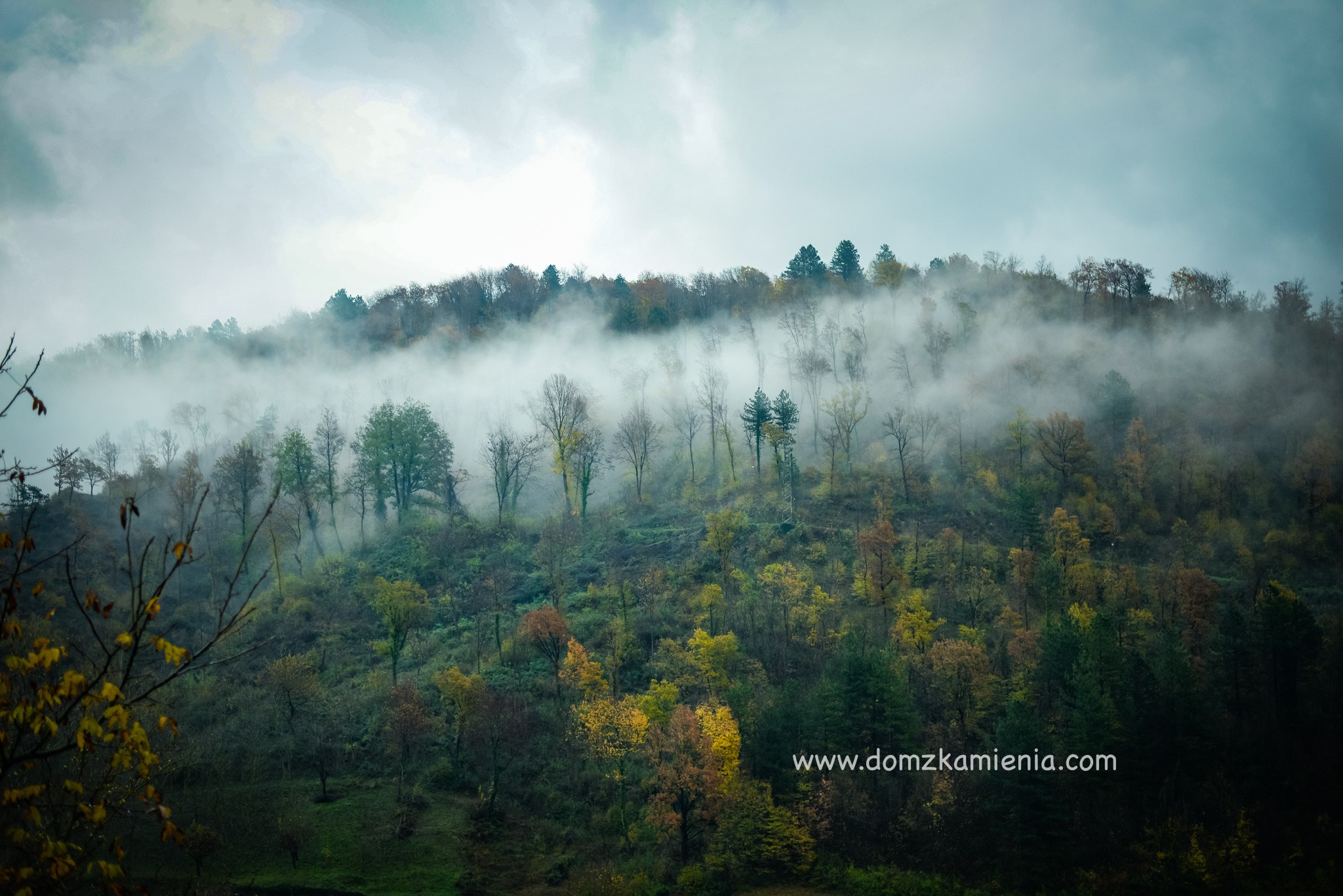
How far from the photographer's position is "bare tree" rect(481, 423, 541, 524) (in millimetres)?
79938

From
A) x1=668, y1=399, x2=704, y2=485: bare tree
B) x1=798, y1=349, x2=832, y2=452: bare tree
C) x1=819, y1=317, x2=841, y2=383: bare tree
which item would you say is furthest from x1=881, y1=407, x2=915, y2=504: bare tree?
x1=668, y1=399, x2=704, y2=485: bare tree

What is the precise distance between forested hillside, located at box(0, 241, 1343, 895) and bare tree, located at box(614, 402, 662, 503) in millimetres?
678

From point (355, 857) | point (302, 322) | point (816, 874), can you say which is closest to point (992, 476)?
point (816, 874)

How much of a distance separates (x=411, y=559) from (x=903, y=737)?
45.9m

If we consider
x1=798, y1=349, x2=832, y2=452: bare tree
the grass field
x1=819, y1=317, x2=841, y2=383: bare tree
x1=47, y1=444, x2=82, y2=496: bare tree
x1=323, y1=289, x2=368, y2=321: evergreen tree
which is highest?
x1=323, y1=289, x2=368, y2=321: evergreen tree

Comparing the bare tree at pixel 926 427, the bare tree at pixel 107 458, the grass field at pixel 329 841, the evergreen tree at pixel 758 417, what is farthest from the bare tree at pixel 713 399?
the bare tree at pixel 107 458

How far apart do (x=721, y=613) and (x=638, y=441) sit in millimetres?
36660

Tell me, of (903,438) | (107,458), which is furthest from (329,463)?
(903,438)

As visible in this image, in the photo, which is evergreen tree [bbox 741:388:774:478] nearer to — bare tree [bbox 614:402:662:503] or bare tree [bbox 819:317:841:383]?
bare tree [bbox 614:402:662:503]

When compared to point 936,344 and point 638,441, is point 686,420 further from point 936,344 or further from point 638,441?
point 936,344

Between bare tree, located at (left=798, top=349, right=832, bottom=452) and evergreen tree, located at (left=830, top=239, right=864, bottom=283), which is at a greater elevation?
evergreen tree, located at (left=830, top=239, right=864, bottom=283)

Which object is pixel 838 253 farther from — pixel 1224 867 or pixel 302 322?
pixel 1224 867

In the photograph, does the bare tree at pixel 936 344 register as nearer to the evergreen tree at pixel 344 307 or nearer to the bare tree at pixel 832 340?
the bare tree at pixel 832 340

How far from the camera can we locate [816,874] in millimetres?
37000
